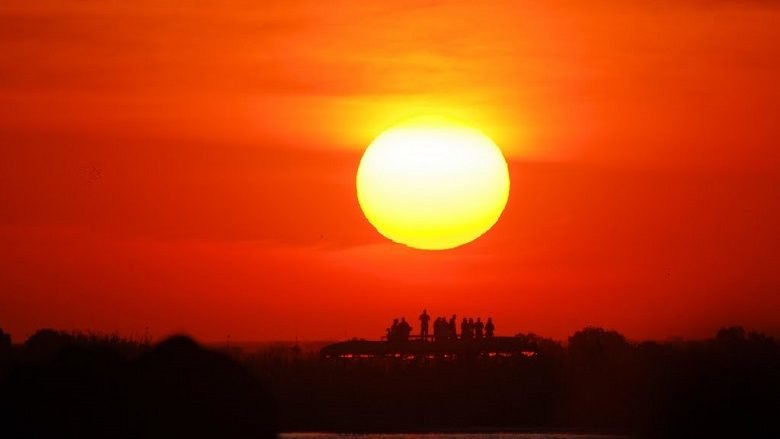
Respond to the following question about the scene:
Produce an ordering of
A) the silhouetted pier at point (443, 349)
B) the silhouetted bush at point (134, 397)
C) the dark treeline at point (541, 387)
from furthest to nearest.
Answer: the silhouetted pier at point (443, 349) < the dark treeline at point (541, 387) < the silhouetted bush at point (134, 397)

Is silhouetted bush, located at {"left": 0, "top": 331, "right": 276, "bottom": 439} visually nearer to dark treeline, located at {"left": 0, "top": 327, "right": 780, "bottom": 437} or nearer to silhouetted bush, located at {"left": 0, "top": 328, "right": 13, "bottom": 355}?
dark treeline, located at {"left": 0, "top": 327, "right": 780, "bottom": 437}

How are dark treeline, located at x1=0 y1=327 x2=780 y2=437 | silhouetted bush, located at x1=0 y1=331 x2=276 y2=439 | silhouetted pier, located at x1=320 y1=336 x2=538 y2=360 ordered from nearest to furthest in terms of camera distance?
silhouetted bush, located at x1=0 y1=331 x2=276 y2=439, dark treeline, located at x1=0 y1=327 x2=780 y2=437, silhouetted pier, located at x1=320 y1=336 x2=538 y2=360

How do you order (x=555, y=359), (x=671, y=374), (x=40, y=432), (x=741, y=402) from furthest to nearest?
(x=555, y=359) → (x=671, y=374) → (x=741, y=402) → (x=40, y=432)

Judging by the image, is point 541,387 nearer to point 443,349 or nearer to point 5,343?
point 443,349

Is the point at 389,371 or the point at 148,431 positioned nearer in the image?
the point at 148,431

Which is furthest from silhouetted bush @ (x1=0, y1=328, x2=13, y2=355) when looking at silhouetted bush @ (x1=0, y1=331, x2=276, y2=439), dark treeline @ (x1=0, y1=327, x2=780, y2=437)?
silhouetted bush @ (x1=0, y1=331, x2=276, y2=439)

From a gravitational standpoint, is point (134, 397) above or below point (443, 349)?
below

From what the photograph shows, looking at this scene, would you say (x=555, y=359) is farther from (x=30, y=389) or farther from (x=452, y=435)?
(x=30, y=389)

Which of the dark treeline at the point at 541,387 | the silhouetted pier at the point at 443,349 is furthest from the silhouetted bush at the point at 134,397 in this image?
the silhouetted pier at the point at 443,349

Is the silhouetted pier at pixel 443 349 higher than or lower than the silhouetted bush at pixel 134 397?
higher

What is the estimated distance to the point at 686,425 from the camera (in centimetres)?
6850

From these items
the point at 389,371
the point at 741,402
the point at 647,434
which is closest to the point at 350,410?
the point at 389,371

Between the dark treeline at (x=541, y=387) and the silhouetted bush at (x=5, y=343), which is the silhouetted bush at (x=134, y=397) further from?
the silhouetted bush at (x=5, y=343)

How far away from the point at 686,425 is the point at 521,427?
14147 millimetres
